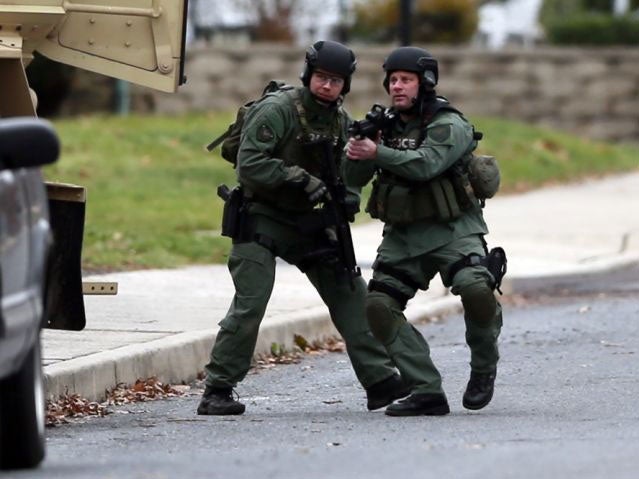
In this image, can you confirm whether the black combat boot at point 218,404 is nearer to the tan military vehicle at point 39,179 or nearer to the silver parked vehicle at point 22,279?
the tan military vehicle at point 39,179

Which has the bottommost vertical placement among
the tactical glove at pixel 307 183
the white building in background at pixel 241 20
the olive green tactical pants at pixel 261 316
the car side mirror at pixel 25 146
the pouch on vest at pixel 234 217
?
the white building in background at pixel 241 20

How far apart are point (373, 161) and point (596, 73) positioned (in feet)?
64.1

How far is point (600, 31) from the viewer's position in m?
28.8

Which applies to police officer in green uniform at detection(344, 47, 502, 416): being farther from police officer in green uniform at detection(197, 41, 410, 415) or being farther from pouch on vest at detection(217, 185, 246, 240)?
pouch on vest at detection(217, 185, 246, 240)

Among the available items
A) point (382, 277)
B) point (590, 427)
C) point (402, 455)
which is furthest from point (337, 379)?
point (402, 455)

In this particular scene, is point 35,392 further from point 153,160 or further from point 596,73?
point 596,73

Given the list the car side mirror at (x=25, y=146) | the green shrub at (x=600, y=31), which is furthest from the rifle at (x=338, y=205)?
the green shrub at (x=600, y=31)

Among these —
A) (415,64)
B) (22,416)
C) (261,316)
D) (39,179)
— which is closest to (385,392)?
(261,316)

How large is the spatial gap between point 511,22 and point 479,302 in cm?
3536

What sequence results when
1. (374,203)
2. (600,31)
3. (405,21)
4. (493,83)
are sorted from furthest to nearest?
(600,31) < (493,83) < (405,21) < (374,203)

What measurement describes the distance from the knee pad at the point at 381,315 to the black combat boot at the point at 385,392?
33 cm

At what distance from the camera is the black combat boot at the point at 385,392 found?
28.1ft

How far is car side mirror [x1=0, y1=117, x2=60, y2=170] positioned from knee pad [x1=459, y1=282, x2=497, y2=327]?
2780mm

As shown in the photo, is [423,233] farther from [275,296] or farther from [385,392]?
[275,296]
